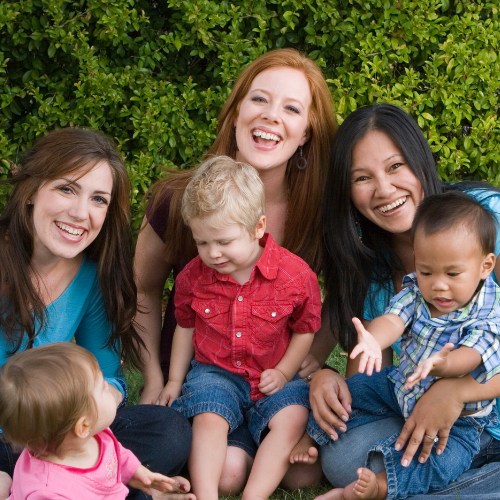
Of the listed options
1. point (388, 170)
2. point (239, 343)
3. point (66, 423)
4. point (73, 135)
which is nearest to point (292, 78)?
point (388, 170)

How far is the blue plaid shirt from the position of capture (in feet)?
9.78

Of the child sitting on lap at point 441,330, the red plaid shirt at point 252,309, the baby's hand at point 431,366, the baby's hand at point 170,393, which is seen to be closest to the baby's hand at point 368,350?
the child sitting on lap at point 441,330

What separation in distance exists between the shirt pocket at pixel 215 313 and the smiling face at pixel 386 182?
0.79 metres

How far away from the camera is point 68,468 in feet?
8.76

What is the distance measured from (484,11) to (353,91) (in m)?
1.18

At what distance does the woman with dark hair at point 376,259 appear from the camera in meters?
3.10

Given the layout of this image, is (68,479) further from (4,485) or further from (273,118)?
(273,118)

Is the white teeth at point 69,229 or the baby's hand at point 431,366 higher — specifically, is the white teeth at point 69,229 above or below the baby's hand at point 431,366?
above

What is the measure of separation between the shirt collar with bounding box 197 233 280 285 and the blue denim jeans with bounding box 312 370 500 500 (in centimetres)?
62

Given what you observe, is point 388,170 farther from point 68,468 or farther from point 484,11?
point 484,11

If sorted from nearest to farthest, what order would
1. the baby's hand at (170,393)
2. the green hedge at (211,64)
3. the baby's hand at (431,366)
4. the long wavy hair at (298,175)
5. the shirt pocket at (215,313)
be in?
the baby's hand at (431,366)
the shirt pocket at (215,313)
the baby's hand at (170,393)
the long wavy hair at (298,175)
the green hedge at (211,64)

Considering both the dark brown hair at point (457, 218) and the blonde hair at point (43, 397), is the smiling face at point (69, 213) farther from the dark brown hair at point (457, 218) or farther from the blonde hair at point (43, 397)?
the dark brown hair at point (457, 218)

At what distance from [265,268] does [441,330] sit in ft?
2.63

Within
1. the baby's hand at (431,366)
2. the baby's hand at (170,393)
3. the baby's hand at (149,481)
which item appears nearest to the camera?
the baby's hand at (431,366)
